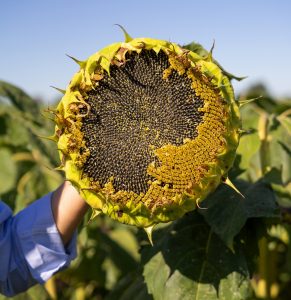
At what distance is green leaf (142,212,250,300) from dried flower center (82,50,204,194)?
44cm

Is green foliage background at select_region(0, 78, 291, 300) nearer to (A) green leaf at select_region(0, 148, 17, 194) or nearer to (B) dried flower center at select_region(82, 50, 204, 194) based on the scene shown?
(A) green leaf at select_region(0, 148, 17, 194)

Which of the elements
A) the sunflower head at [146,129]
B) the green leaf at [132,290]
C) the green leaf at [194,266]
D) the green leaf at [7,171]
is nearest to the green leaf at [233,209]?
the green leaf at [194,266]

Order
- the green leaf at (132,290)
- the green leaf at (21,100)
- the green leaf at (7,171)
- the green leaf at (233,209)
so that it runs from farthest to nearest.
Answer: the green leaf at (21,100) → the green leaf at (7,171) → the green leaf at (132,290) → the green leaf at (233,209)

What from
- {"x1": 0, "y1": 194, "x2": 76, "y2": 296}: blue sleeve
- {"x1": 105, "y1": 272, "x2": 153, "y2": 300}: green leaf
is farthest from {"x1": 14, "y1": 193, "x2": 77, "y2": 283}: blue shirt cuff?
{"x1": 105, "y1": 272, "x2": 153, "y2": 300}: green leaf

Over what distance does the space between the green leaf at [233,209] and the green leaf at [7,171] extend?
1.00m

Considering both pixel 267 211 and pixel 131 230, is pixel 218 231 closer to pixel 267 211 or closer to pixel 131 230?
pixel 267 211

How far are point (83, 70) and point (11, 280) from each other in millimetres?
794

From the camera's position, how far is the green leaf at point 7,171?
245cm

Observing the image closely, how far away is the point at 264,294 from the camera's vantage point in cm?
253

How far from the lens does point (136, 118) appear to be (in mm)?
1449

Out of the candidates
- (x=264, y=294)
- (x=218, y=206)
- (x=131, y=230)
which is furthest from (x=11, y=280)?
(x=131, y=230)

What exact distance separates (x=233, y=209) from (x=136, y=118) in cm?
43

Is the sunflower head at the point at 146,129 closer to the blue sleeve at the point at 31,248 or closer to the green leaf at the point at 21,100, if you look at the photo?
the blue sleeve at the point at 31,248

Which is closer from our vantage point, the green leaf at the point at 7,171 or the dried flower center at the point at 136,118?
the dried flower center at the point at 136,118
